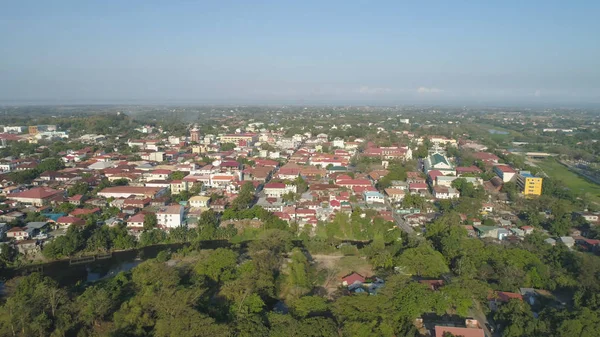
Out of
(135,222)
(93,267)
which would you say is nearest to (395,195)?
(135,222)

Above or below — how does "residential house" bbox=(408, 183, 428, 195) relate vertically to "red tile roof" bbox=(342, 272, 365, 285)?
above

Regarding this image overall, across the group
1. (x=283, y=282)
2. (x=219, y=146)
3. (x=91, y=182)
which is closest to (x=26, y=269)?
(x=283, y=282)

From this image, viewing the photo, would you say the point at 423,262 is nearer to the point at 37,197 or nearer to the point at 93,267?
the point at 93,267

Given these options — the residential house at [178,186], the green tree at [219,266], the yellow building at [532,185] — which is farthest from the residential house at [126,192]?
the yellow building at [532,185]

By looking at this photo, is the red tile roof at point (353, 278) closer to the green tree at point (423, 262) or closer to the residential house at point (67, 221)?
the green tree at point (423, 262)

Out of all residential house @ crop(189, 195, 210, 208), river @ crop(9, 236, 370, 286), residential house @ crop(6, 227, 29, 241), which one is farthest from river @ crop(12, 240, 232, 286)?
residential house @ crop(189, 195, 210, 208)

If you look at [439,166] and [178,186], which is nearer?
[178,186]

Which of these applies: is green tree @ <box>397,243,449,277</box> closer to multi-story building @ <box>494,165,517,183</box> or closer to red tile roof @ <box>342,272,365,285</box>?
red tile roof @ <box>342,272,365,285</box>

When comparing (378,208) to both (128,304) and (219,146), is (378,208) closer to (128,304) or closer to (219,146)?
(128,304)
